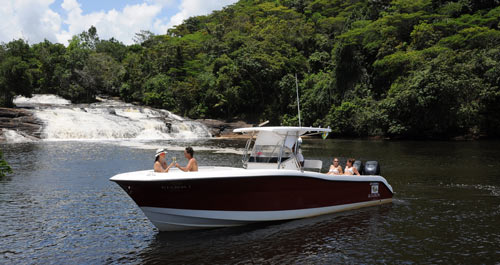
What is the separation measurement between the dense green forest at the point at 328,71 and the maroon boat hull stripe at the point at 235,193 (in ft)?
114

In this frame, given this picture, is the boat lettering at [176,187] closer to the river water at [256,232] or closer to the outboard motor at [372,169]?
the river water at [256,232]

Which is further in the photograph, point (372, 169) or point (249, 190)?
point (372, 169)

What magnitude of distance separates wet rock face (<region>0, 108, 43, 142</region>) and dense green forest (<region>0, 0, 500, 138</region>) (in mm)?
10377

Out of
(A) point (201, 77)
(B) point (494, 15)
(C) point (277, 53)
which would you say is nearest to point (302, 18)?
(C) point (277, 53)

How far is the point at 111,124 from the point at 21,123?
9.03 meters

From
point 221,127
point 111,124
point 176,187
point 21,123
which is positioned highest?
point 221,127

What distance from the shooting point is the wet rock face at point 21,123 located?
133 feet

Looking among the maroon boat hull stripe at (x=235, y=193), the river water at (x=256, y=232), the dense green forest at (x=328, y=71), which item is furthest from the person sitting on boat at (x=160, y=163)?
the dense green forest at (x=328, y=71)

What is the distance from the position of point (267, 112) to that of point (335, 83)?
1421cm

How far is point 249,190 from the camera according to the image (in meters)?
9.95

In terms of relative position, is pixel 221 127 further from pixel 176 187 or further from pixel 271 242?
pixel 271 242

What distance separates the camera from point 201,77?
68.7 m

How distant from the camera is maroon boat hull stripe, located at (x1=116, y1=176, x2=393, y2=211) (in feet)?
30.8

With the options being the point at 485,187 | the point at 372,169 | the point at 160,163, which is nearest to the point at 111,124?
the point at 372,169
